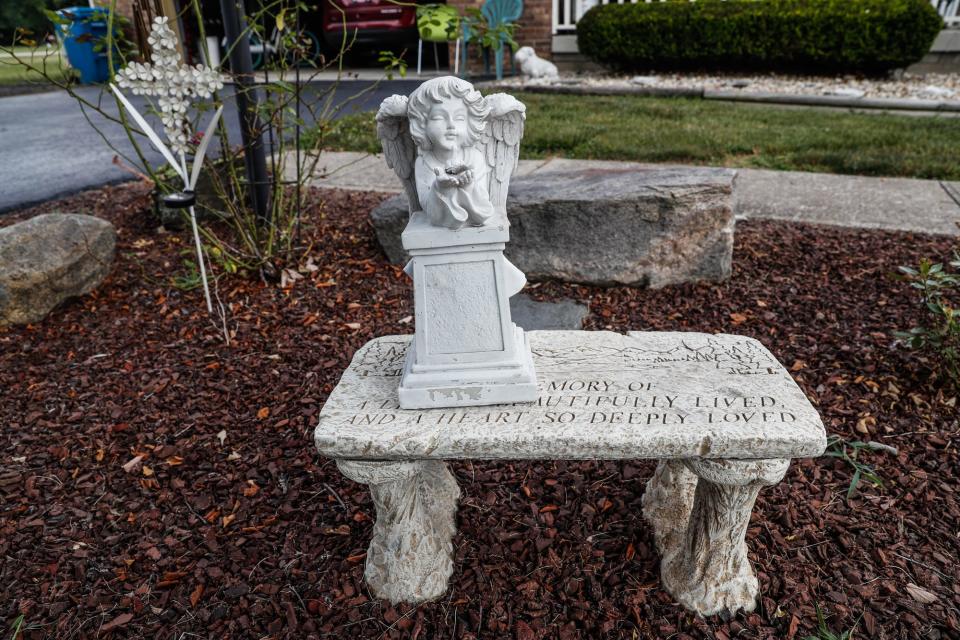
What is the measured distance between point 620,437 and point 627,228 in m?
2.25

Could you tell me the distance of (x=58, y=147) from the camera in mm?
8242

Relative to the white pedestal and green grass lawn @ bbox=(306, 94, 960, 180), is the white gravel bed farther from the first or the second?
the white pedestal

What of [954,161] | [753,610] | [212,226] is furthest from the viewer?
[954,161]

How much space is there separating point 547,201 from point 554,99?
6408 millimetres

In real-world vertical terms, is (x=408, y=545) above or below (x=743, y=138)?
below

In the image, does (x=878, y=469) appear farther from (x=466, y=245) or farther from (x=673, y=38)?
(x=673, y=38)

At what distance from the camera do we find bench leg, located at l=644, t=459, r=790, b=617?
203cm

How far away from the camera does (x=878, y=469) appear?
8.70 feet

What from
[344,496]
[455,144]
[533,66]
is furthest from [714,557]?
[533,66]

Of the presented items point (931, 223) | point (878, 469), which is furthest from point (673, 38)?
point (878, 469)

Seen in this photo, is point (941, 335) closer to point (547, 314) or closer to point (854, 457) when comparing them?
point (854, 457)

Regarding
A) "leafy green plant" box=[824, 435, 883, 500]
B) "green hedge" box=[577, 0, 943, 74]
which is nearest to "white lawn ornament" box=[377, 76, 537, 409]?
"leafy green plant" box=[824, 435, 883, 500]

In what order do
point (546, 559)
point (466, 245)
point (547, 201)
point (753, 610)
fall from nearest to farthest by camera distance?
point (466, 245)
point (753, 610)
point (546, 559)
point (547, 201)

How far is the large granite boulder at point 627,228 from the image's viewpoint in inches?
149
